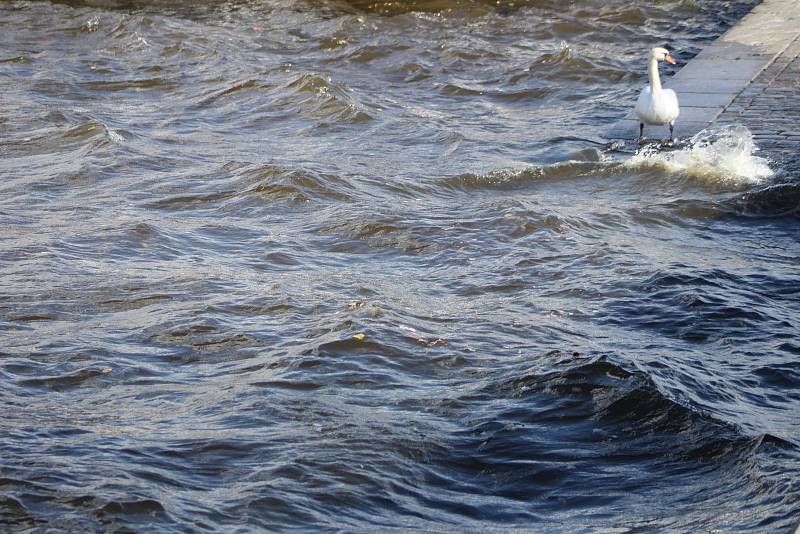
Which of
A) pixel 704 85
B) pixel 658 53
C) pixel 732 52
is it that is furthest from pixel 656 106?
pixel 732 52

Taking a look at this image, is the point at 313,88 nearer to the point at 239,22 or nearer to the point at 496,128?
the point at 496,128

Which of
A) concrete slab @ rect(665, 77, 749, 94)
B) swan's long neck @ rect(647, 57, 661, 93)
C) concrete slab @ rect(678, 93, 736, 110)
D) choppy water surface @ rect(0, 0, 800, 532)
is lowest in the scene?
choppy water surface @ rect(0, 0, 800, 532)

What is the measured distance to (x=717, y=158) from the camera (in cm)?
992

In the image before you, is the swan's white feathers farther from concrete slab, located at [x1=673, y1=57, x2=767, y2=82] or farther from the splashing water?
concrete slab, located at [x1=673, y1=57, x2=767, y2=82]

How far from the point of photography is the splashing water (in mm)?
9633

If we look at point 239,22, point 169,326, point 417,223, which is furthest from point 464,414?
point 239,22

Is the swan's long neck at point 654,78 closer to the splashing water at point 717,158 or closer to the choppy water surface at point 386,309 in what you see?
the splashing water at point 717,158

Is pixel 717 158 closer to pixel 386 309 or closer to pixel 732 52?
pixel 386 309

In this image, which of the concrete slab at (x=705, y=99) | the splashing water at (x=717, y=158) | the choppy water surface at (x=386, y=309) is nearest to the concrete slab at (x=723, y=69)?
the concrete slab at (x=705, y=99)

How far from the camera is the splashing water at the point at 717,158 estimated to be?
9.63m

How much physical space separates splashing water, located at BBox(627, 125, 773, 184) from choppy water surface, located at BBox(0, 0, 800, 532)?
0.03m

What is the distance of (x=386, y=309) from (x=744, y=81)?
23.2 feet

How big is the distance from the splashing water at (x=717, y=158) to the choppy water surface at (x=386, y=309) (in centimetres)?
3

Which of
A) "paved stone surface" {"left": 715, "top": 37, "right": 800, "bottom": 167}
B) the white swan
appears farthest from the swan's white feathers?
"paved stone surface" {"left": 715, "top": 37, "right": 800, "bottom": 167}
